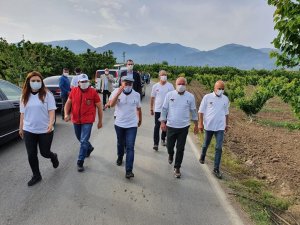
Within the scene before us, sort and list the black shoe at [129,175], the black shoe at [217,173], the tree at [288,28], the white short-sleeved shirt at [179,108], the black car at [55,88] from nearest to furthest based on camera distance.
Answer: the tree at [288,28]
the black shoe at [129,175]
the white short-sleeved shirt at [179,108]
the black shoe at [217,173]
the black car at [55,88]

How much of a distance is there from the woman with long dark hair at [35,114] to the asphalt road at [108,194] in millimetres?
593

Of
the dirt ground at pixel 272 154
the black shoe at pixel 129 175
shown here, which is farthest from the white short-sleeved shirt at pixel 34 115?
the dirt ground at pixel 272 154

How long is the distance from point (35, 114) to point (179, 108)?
2603 mm

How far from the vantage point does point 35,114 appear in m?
5.84

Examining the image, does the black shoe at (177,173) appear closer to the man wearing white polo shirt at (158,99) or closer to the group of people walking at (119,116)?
the group of people walking at (119,116)

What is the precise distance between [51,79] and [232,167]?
30.3 ft

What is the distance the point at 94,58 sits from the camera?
5041 centimetres

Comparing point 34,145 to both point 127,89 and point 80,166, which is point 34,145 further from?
point 127,89

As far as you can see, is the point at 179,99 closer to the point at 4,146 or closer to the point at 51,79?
the point at 4,146

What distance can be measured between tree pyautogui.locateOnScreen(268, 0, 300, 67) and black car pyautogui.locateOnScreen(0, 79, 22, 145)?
20.3 ft

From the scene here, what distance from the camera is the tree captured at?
4.34 m

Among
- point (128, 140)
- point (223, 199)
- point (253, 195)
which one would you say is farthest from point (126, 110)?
point (253, 195)

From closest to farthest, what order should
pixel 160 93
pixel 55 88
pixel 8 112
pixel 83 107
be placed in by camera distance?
pixel 83 107, pixel 8 112, pixel 160 93, pixel 55 88

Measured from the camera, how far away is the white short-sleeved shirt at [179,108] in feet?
21.7
